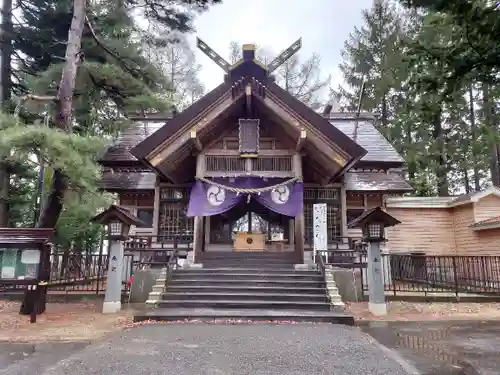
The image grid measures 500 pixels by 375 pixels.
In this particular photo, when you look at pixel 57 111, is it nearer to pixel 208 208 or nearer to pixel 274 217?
pixel 208 208

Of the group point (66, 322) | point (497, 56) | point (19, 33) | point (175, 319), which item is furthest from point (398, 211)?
point (19, 33)

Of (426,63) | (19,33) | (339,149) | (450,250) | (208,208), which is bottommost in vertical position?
(450,250)

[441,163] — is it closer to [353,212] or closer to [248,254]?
[353,212]

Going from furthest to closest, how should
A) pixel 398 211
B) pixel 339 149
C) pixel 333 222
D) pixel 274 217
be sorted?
1. pixel 398 211
2. pixel 274 217
3. pixel 333 222
4. pixel 339 149

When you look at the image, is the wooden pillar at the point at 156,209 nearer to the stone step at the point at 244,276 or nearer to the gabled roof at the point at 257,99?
the gabled roof at the point at 257,99

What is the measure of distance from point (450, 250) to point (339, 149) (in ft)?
29.1

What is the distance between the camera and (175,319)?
24.4ft

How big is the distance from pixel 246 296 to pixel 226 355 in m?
3.86

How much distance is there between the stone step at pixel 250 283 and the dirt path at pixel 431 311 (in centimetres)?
108

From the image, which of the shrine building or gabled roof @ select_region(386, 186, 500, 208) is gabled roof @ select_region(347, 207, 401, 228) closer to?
the shrine building

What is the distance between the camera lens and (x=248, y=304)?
8219 mm

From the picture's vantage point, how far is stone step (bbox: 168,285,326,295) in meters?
8.82

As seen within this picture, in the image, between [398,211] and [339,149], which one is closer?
[339,149]

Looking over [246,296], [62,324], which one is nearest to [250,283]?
[246,296]
